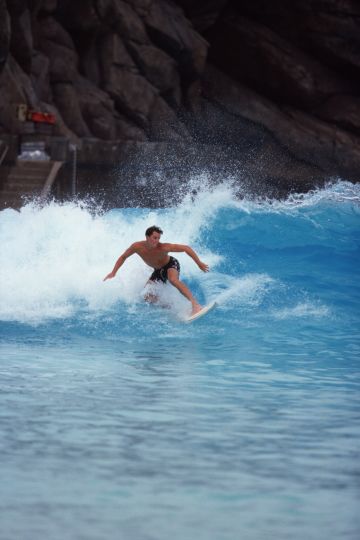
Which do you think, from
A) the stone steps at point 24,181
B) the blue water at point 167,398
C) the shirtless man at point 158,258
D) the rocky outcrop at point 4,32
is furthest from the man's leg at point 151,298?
the rocky outcrop at point 4,32

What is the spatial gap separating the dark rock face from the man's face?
686 inches

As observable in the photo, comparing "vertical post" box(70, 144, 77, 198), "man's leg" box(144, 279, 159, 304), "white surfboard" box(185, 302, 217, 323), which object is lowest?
"vertical post" box(70, 144, 77, 198)

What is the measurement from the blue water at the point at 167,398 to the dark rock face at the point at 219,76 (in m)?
15.6

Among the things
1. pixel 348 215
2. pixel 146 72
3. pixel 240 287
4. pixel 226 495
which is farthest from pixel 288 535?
pixel 146 72

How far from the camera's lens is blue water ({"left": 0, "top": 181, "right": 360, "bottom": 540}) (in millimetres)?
3830

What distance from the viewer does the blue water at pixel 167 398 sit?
3830 millimetres

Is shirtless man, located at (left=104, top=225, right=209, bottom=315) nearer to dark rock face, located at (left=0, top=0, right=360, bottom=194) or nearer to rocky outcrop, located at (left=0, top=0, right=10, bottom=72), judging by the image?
rocky outcrop, located at (left=0, top=0, right=10, bottom=72)

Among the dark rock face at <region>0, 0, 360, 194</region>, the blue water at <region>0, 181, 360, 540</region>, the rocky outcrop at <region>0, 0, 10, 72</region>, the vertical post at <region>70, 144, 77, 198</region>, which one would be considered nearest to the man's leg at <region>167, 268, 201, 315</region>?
the blue water at <region>0, 181, 360, 540</region>

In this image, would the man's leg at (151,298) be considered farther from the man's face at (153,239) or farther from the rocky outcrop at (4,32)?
the rocky outcrop at (4,32)

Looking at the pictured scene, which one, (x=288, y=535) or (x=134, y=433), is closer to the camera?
(x=288, y=535)

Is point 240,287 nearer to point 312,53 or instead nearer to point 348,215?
point 348,215

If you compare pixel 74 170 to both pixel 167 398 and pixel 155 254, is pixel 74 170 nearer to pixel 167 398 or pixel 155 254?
pixel 155 254

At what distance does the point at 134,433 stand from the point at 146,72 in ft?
85.6

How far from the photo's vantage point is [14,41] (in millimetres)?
25516
